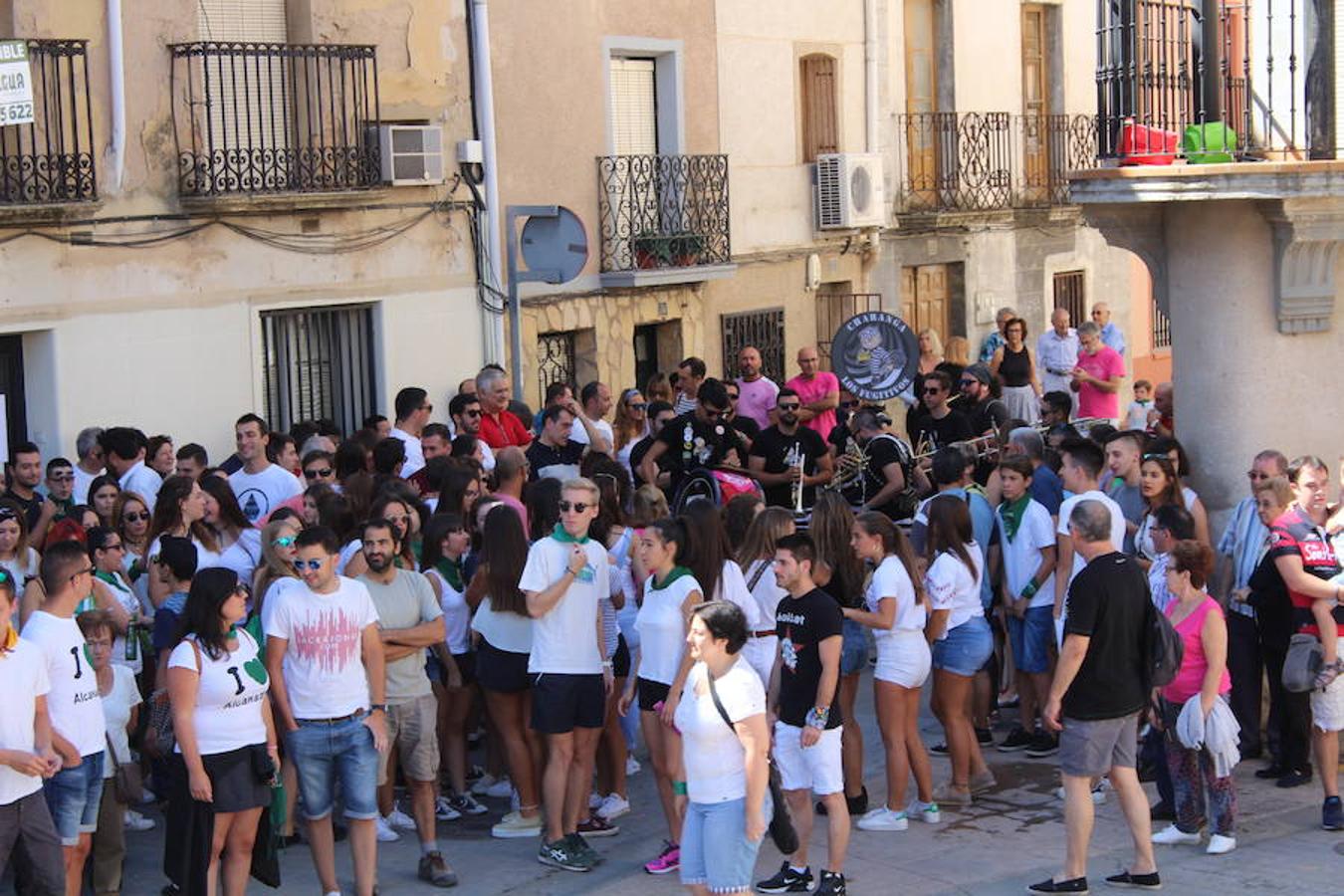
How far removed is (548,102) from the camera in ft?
61.6

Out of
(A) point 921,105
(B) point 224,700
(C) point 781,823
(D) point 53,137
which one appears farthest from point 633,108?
(C) point 781,823

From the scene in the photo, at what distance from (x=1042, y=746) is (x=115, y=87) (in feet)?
27.1

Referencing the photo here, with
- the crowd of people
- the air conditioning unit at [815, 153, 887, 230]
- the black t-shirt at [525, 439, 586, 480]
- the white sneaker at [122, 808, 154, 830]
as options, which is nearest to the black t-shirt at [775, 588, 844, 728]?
the crowd of people

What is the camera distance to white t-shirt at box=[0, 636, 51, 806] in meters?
7.96

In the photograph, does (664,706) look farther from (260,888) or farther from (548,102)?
(548,102)

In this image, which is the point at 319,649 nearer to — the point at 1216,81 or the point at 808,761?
the point at 808,761

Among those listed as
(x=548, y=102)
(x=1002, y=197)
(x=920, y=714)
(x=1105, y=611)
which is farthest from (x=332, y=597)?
(x=1002, y=197)

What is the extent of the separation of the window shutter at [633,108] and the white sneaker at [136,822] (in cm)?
1074

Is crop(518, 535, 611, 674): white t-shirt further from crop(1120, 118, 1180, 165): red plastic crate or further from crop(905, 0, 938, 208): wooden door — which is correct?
crop(905, 0, 938, 208): wooden door

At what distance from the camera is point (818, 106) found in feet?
74.0

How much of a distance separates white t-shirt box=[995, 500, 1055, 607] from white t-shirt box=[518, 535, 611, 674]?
99.3 inches

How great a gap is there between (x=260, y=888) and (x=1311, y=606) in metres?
5.15

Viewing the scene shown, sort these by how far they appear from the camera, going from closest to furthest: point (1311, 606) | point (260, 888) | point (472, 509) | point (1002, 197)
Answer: point (260, 888), point (1311, 606), point (472, 509), point (1002, 197)

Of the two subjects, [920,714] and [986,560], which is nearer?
[986,560]
